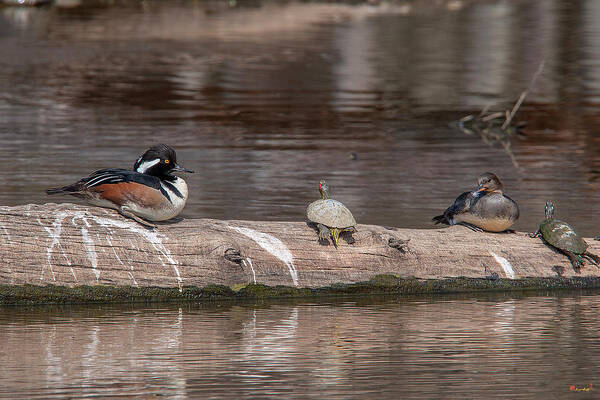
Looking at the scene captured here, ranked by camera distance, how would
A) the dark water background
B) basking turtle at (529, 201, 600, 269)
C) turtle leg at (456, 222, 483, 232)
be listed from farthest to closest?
turtle leg at (456, 222, 483, 232)
basking turtle at (529, 201, 600, 269)
the dark water background

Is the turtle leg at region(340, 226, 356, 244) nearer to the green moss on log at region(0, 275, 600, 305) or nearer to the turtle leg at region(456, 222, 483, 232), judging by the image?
the green moss on log at region(0, 275, 600, 305)

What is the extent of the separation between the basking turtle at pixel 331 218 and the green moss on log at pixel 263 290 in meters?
0.47

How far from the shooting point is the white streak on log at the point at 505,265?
9727mm

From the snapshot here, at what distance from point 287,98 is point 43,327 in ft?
52.8

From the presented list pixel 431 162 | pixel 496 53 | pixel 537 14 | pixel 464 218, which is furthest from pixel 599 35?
pixel 464 218

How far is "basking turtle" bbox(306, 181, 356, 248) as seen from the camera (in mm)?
9305

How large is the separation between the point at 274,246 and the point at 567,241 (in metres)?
2.62

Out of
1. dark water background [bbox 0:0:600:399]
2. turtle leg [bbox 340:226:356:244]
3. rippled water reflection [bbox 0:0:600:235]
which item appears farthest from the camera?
Answer: rippled water reflection [bbox 0:0:600:235]

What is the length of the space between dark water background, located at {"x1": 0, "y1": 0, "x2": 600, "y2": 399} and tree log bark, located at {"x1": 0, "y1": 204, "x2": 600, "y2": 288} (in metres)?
0.28

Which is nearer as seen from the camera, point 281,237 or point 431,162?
point 281,237

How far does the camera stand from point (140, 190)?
9.12 meters

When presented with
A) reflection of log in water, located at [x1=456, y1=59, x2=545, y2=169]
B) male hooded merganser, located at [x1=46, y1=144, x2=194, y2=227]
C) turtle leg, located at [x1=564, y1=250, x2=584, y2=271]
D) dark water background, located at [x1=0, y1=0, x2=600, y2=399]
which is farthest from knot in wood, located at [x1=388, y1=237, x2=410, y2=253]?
reflection of log in water, located at [x1=456, y1=59, x2=545, y2=169]

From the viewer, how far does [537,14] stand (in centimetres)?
5216

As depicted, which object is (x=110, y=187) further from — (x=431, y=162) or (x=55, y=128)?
(x=55, y=128)
